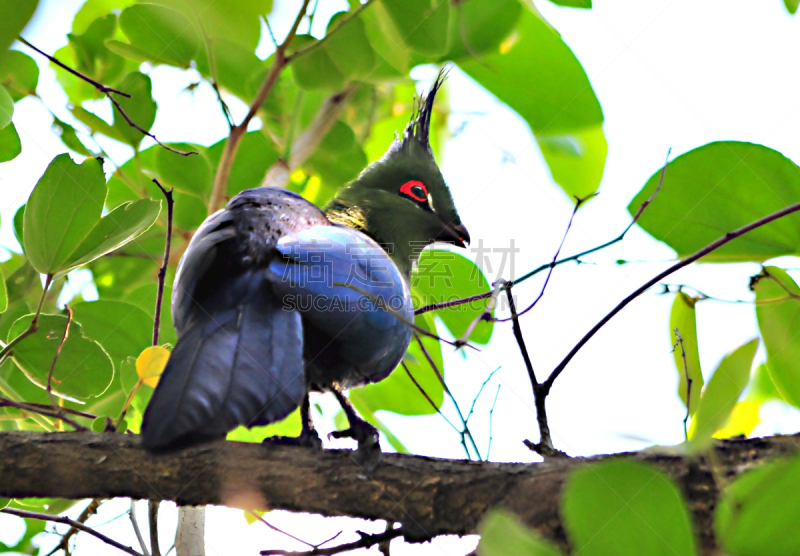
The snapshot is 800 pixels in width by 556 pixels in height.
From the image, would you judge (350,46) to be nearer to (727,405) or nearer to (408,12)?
(408,12)

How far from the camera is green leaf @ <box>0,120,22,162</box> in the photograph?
5.45 feet

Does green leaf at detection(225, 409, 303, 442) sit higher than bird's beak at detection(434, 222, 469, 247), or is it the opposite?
bird's beak at detection(434, 222, 469, 247)

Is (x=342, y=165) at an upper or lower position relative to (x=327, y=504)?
upper

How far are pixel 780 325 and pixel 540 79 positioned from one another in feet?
3.37

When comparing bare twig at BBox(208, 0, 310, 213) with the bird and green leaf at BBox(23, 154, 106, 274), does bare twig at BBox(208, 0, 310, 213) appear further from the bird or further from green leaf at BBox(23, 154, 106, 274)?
green leaf at BBox(23, 154, 106, 274)

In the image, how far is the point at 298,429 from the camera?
2.03m

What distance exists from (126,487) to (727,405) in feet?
3.81

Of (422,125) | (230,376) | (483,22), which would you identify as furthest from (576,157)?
(230,376)

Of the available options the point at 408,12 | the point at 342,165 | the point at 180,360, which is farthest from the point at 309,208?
the point at 180,360

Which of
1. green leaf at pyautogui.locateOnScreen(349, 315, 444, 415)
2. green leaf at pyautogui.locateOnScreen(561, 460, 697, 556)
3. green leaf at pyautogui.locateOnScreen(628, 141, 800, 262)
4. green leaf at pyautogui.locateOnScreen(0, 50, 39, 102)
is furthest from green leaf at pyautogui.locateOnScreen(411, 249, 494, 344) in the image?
green leaf at pyautogui.locateOnScreen(0, 50, 39, 102)

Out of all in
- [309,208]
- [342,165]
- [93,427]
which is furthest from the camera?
[342,165]

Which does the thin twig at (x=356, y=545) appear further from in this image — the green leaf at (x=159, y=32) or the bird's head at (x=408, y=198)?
the green leaf at (x=159, y=32)

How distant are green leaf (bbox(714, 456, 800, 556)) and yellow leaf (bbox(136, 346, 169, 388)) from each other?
3.91ft

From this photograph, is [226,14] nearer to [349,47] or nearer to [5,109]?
[349,47]
